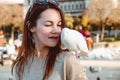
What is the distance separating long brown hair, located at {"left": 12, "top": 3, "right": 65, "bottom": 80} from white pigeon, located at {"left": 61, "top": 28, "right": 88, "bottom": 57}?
52mm

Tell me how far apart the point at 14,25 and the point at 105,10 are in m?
5.99

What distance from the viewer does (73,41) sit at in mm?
1121

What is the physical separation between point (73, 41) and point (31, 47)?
184mm

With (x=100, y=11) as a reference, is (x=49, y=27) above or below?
above

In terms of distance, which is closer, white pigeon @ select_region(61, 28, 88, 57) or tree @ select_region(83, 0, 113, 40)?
white pigeon @ select_region(61, 28, 88, 57)

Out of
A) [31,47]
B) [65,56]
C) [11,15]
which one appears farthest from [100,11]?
[65,56]

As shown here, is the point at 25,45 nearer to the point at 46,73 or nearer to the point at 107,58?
the point at 46,73

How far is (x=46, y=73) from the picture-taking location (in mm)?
1144

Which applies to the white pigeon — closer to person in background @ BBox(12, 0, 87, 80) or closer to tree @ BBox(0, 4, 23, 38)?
person in background @ BBox(12, 0, 87, 80)

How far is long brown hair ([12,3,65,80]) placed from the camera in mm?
Answer: 1163

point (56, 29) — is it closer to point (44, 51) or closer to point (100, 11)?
point (44, 51)

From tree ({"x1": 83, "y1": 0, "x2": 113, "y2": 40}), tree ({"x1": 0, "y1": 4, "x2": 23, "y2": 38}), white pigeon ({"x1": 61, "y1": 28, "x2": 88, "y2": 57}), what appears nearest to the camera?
white pigeon ({"x1": 61, "y1": 28, "x2": 88, "y2": 57})

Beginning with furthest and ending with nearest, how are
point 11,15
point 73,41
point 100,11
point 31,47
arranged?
point 100,11, point 11,15, point 31,47, point 73,41

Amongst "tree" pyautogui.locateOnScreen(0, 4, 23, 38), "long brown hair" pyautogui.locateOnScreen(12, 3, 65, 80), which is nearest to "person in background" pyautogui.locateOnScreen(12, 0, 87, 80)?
"long brown hair" pyautogui.locateOnScreen(12, 3, 65, 80)
